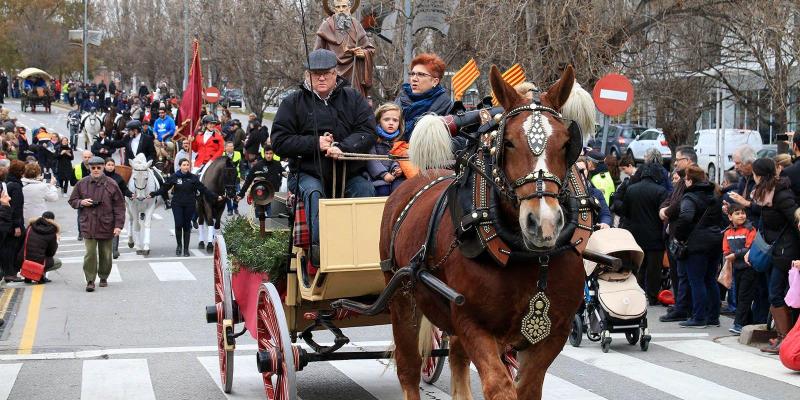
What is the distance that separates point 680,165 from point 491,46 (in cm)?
856

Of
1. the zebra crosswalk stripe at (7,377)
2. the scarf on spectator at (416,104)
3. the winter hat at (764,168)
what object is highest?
the scarf on spectator at (416,104)

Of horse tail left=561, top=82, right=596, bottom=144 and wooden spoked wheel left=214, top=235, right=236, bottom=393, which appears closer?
horse tail left=561, top=82, right=596, bottom=144

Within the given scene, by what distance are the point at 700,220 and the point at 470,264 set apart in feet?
27.1

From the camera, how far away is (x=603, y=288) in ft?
39.8

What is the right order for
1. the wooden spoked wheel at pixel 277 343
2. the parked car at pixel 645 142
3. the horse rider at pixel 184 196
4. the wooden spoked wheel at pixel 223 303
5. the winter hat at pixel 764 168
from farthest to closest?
1. the parked car at pixel 645 142
2. the horse rider at pixel 184 196
3. the winter hat at pixel 764 168
4. the wooden spoked wheel at pixel 223 303
5. the wooden spoked wheel at pixel 277 343

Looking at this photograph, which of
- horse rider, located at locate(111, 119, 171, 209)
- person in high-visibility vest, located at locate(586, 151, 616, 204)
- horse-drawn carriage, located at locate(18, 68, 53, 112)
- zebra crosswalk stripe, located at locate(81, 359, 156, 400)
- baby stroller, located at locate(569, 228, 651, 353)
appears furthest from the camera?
horse-drawn carriage, located at locate(18, 68, 53, 112)

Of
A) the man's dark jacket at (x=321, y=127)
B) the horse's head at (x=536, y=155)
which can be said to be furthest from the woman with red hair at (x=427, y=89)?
the horse's head at (x=536, y=155)

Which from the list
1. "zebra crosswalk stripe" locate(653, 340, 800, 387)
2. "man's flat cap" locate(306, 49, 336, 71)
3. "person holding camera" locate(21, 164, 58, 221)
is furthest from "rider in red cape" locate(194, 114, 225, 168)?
"man's flat cap" locate(306, 49, 336, 71)

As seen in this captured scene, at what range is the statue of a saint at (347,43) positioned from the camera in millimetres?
10398

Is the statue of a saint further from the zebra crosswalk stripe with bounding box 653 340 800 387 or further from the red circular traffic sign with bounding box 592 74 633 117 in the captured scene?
the red circular traffic sign with bounding box 592 74 633 117

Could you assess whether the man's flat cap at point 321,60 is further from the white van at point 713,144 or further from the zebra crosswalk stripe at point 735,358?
the white van at point 713,144

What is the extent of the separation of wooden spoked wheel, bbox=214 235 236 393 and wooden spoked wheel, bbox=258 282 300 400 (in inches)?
33.2

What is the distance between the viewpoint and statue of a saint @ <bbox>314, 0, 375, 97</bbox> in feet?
34.1

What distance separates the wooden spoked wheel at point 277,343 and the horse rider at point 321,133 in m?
0.53
